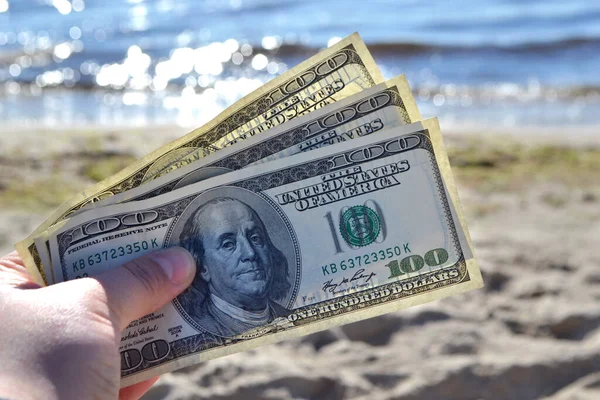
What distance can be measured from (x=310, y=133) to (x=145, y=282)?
0.60m

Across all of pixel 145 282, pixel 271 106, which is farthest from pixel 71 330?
pixel 271 106

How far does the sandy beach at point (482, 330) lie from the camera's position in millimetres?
2041

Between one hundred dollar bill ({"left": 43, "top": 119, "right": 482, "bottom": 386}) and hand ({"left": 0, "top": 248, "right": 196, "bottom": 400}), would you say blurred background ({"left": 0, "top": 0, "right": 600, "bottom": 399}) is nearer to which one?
one hundred dollar bill ({"left": 43, "top": 119, "right": 482, "bottom": 386})

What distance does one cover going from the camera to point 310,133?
5.68 ft

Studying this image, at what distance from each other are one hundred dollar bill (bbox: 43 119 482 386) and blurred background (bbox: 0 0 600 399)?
19.8 inches

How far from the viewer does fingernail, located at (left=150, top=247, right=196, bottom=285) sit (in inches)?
55.9

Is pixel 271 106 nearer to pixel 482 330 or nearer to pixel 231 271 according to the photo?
pixel 231 271

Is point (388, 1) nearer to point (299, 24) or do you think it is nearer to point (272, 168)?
point (299, 24)

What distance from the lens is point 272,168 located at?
1.66 metres

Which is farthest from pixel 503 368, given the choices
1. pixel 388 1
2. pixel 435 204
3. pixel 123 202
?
pixel 388 1

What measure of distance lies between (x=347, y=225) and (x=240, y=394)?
2.28 ft

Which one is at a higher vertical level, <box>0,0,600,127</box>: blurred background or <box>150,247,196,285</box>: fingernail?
<box>0,0,600,127</box>: blurred background

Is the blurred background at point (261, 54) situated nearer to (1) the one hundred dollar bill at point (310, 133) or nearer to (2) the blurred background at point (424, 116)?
(2) the blurred background at point (424, 116)

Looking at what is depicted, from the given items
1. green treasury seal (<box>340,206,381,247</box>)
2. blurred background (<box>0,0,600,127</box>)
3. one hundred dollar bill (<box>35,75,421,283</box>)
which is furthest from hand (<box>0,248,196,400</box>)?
blurred background (<box>0,0,600,127</box>)
